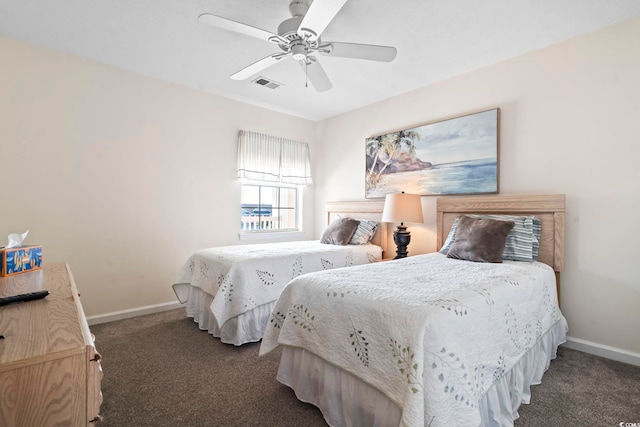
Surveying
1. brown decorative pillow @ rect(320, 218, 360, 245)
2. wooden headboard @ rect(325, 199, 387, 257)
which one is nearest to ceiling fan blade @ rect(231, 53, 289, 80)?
brown decorative pillow @ rect(320, 218, 360, 245)

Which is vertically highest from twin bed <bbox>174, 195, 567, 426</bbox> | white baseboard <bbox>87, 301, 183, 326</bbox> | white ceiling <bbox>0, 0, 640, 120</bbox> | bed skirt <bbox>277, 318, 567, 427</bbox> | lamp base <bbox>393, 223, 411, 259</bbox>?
white ceiling <bbox>0, 0, 640, 120</bbox>

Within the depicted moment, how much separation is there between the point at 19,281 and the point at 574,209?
3.62 meters

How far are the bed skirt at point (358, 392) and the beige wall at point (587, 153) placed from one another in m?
0.89

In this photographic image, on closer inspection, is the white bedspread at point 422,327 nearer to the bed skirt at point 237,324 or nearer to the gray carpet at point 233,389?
the gray carpet at point 233,389

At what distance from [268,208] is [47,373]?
3.70 metres

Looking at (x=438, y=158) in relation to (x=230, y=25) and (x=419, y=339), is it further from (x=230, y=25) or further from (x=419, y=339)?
(x=419, y=339)

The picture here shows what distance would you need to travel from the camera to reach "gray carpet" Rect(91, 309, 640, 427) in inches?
63.7

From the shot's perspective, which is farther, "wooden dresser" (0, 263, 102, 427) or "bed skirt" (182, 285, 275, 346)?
"bed skirt" (182, 285, 275, 346)

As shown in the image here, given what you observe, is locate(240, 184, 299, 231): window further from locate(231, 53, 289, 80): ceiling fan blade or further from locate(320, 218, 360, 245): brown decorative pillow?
locate(231, 53, 289, 80): ceiling fan blade

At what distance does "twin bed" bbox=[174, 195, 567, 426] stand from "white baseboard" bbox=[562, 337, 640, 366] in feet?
0.82

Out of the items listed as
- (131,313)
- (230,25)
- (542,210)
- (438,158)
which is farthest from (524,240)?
(131,313)

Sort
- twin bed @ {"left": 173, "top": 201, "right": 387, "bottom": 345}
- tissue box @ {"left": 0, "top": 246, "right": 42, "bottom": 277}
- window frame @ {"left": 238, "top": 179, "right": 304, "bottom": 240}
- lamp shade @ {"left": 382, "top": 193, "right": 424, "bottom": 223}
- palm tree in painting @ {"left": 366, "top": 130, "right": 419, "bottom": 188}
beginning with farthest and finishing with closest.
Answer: window frame @ {"left": 238, "top": 179, "right": 304, "bottom": 240}
palm tree in painting @ {"left": 366, "top": 130, "right": 419, "bottom": 188}
lamp shade @ {"left": 382, "top": 193, "right": 424, "bottom": 223}
twin bed @ {"left": 173, "top": 201, "right": 387, "bottom": 345}
tissue box @ {"left": 0, "top": 246, "right": 42, "bottom": 277}

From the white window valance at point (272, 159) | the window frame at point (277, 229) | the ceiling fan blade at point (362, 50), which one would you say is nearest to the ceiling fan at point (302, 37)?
the ceiling fan blade at point (362, 50)

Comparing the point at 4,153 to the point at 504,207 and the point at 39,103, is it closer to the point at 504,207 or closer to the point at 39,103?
the point at 39,103
